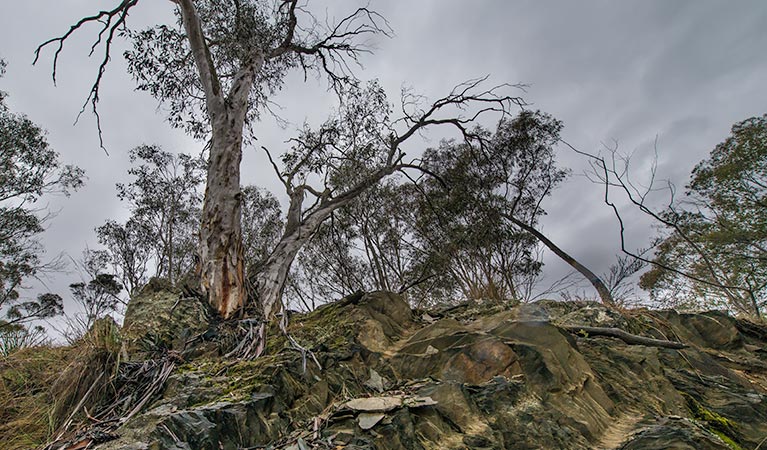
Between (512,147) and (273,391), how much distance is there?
11041 millimetres

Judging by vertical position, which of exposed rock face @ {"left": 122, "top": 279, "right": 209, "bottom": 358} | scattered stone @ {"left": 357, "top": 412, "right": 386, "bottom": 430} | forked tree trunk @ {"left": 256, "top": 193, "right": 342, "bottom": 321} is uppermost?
forked tree trunk @ {"left": 256, "top": 193, "right": 342, "bottom": 321}

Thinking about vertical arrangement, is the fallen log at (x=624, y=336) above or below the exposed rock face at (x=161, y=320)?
below

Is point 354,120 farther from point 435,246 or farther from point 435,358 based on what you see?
point 435,358

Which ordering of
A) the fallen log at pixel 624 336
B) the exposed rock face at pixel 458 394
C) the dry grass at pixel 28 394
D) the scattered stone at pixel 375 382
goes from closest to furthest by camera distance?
1. the exposed rock face at pixel 458 394
2. the dry grass at pixel 28 394
3. the scattered stone at pixel 375 382
4. the fallen log at pixel 624 336

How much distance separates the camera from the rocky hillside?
58.9 inches

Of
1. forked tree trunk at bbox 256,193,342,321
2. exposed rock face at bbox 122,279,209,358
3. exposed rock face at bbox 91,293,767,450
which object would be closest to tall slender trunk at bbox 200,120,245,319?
exposed rock face at bbox 122,279,209,358

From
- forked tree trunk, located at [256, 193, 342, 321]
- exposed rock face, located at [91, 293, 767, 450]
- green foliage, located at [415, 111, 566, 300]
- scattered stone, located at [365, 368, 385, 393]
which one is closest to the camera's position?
exposed rock face, located at [91, 293, 767, 450]

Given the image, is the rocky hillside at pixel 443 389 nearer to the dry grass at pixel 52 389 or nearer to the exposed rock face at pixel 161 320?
the exposed rock face at pixel 161 320

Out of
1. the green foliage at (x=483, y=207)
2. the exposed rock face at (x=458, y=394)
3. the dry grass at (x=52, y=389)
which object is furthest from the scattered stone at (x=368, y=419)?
the green foliage at (x=483, y=207)

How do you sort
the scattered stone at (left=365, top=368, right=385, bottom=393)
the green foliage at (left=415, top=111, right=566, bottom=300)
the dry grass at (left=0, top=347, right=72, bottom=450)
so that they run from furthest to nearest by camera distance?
1. the green foliage at (left=415, top=111, right=566, bottom=300)
2. the scattered stone at (left=365, top=368, right=385, bottom=393)
3. the dry grass at (left=0, top=347, right=72, bottom=450)

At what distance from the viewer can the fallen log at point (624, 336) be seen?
252 centimetres

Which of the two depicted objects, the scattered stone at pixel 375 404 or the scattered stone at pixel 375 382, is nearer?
the scattered stone at pixel 375 404

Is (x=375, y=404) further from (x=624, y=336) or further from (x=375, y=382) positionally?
(x=624, y=336)

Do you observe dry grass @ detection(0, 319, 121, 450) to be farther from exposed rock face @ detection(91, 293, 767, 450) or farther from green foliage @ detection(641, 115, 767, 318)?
green foliage @ detection(641, 115, 767, 318)
